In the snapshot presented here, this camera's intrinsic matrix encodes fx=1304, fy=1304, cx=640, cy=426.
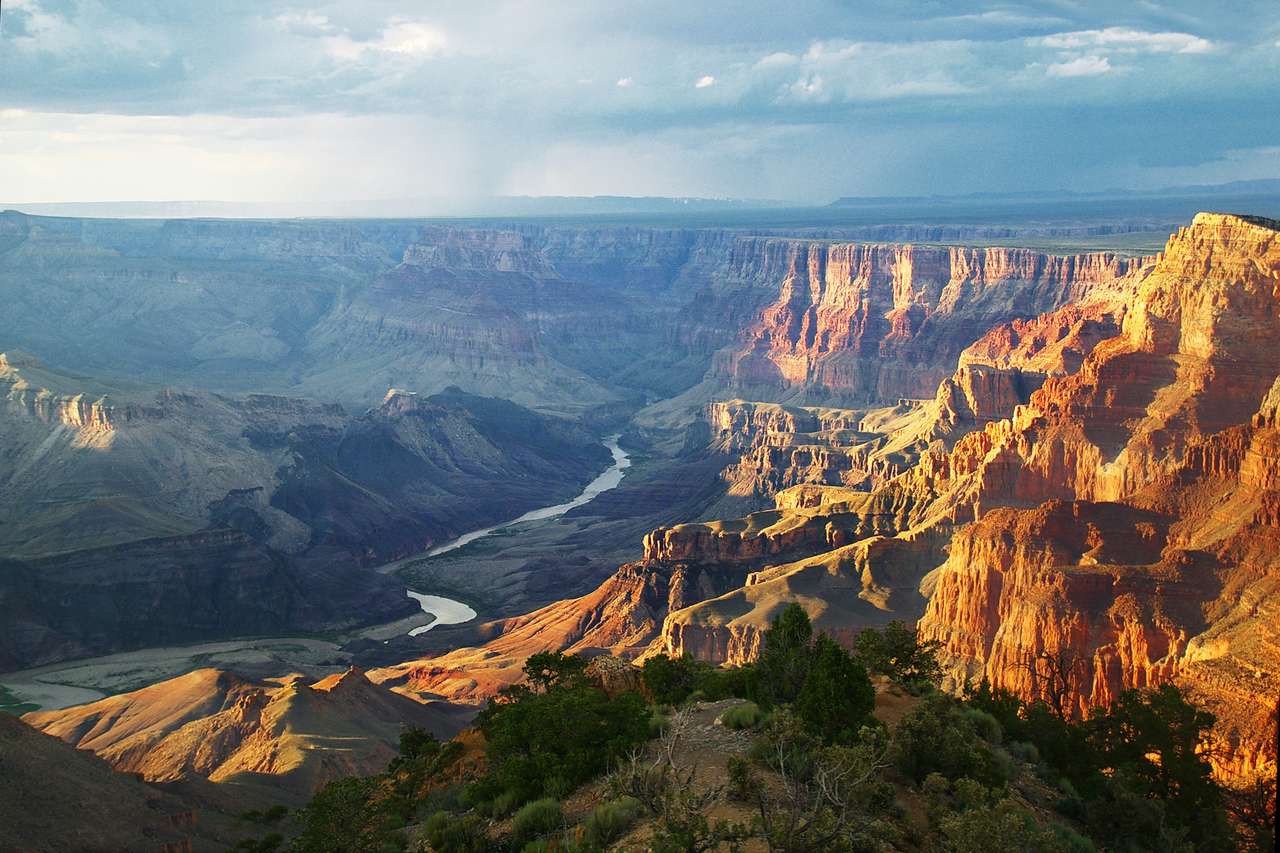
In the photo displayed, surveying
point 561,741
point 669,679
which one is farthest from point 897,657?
point 561,741

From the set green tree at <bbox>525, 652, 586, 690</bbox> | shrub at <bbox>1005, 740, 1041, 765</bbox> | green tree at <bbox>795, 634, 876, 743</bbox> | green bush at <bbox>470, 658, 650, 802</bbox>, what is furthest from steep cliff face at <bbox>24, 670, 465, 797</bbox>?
green tree at <bbox>795, 634, 876, 743</bbox>

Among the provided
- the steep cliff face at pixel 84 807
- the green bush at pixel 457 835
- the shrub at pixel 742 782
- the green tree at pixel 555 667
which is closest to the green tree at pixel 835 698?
the shrub at pixel 742 782

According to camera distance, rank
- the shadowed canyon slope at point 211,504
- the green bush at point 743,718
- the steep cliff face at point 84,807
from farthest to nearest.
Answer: the shadowed canyon slope at point 211,504
the steep cliff face at point 84,807
the green bush at point 743,718

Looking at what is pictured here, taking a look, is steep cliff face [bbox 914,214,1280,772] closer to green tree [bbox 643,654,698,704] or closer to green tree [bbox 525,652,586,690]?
green tree [bbox 643,654,698,704]

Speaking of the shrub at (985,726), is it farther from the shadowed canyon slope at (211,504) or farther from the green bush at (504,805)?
the shadowed canyon slope at (211,504)

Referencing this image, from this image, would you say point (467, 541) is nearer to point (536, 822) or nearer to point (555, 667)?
point (555, 667)

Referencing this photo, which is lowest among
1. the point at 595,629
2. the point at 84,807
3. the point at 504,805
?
the point at 595,629
